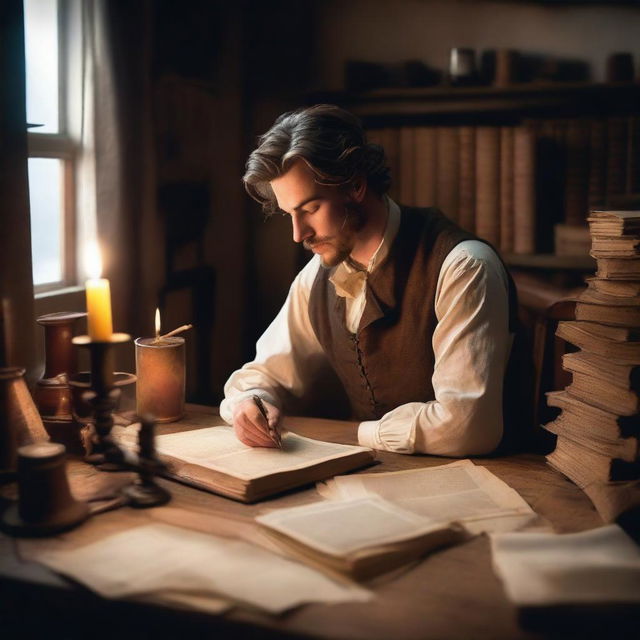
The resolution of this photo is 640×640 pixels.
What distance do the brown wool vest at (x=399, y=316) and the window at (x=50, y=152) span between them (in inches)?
31.9

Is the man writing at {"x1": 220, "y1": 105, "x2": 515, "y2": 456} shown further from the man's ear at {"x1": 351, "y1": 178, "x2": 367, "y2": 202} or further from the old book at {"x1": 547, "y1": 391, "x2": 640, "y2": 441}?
the old book at {"x1": 547, "y1": 391, "x2": 640, "y2": 441}

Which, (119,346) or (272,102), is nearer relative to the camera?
(119,346)

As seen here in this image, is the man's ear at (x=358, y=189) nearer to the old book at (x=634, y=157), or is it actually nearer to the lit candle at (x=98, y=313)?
the lit candle at (x=98, y=313)

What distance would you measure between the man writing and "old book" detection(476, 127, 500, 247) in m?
0.80

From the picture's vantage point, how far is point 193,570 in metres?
1.11

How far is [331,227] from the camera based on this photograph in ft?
6.54

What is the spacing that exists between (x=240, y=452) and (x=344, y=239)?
2.19 ft

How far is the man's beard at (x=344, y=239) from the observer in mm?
2002

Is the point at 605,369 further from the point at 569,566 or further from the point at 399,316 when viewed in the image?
the point at 399,316

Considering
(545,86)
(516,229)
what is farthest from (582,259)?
(545,86)

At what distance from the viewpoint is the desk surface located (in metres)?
0.98

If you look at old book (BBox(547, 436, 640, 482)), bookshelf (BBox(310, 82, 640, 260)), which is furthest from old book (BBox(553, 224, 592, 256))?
old book (BBox(547, 436, 640, 482))

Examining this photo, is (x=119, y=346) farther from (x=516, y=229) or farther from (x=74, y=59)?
(x=516, y=229)

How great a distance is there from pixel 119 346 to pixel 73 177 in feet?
1.66
